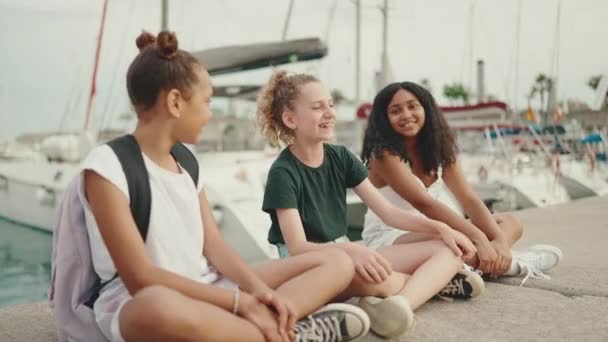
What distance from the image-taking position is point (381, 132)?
3.38 metres

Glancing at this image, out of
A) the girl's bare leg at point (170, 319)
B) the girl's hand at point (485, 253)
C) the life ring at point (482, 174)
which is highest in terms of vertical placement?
the girl's bare leg at point (170, 319)

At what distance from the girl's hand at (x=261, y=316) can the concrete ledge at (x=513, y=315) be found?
0.55m

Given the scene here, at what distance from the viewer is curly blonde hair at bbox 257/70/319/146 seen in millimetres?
2830

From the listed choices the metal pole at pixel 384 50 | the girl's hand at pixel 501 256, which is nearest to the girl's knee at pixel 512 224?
the girl's hand at pixel 501 256

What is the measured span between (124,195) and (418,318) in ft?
4.48

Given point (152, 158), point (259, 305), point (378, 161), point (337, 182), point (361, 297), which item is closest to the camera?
point (259, 305)

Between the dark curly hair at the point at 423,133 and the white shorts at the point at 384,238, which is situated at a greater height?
the dark curly hair at the point at 423,133

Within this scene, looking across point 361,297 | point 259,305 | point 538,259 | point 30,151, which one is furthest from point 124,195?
point 30,151

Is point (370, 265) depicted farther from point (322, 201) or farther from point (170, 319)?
point (170, 319)

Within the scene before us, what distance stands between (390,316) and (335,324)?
0.26 m

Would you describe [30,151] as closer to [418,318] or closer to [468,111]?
[468,111]

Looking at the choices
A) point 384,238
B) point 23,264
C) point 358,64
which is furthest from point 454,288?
point 358,64

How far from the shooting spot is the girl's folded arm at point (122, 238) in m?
1.68

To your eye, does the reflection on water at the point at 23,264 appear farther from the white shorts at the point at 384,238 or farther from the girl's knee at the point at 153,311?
the girl's knee at the point at 153,311
